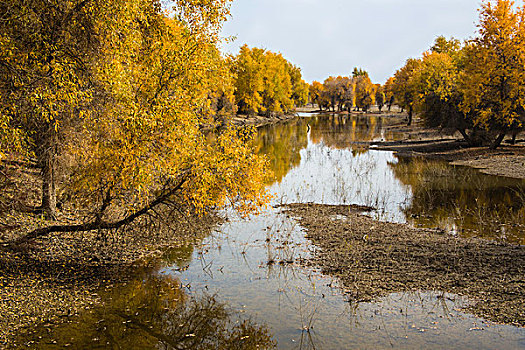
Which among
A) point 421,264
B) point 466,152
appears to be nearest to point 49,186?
point 421,264

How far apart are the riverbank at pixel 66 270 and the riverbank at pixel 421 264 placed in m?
4.85

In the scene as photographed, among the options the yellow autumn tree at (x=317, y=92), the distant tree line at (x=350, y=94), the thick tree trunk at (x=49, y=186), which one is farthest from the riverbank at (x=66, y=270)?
the yellow autumn tree at (x=317, y=92)

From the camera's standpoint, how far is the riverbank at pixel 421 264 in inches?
408

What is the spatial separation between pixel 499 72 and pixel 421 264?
1070 inches

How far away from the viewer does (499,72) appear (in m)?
33.6

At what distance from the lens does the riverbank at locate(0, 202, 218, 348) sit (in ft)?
30.9

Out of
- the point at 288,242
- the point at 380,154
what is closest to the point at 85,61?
the point at 288,242

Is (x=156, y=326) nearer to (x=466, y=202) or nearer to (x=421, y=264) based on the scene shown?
(x=421, y=264)

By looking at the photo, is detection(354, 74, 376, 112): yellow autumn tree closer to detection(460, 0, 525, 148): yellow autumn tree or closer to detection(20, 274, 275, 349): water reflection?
detection(460, 0, 525, 148): yellow autumn tree

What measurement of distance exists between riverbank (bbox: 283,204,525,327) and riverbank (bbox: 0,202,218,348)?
4852mm

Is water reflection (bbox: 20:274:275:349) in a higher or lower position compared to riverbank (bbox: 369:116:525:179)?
lower

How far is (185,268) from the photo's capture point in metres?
12.6

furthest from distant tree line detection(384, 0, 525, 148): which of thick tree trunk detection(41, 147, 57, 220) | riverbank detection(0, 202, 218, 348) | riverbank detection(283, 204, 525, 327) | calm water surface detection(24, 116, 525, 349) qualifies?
thick tree trunk detection(41, 147, 57, 220)

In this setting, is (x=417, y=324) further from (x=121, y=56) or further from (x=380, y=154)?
(x=380, y=154)
